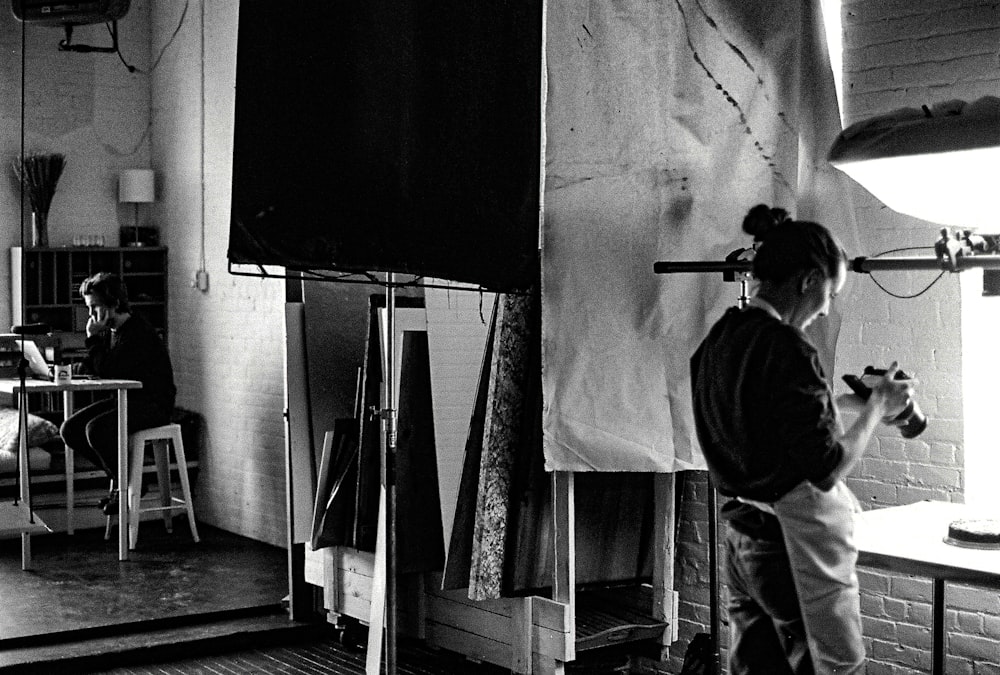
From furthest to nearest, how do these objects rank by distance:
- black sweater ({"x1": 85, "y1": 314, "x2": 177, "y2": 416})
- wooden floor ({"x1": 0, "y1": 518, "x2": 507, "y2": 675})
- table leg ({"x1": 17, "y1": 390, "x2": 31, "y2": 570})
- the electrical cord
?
black sweater ({"x1": 85, "y1": 314, "x2": 177, "y2": 416}) < table leg ({"x1": 17, "y1": 390, "x2": 31, "y2": 570}) < wooden floor ({"x1": 0, "y1": 518, "x2": 507, "y2": 675}) < the electrical cord

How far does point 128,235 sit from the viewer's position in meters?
8.95

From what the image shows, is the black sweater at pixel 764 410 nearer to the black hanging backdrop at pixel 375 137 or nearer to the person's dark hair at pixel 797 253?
the person's dark hair at pixel 797 253

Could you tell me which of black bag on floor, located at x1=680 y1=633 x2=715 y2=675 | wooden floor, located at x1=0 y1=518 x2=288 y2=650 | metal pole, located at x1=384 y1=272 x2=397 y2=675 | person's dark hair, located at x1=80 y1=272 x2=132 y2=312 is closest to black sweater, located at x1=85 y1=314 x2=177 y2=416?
person's dark hair, located at x1=80 y1=272 x2=132 y2=312

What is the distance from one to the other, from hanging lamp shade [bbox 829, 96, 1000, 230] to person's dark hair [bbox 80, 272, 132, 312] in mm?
5279

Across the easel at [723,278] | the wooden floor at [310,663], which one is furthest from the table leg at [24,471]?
the easel at [723,278]

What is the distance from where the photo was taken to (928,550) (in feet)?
9.96

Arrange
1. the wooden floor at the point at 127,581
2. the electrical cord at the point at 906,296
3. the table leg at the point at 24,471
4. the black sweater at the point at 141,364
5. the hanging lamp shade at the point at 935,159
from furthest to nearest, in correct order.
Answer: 1. the black sweater at the point at 141,364
2. the table leg at the point at 24,471
3. the wooden floor at the point at 127,581
4. the electrical cord at the point at 906,296
5. the hanging lamp shade at the point at 935,159

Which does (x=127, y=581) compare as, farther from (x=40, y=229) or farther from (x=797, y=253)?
(x=797, y=253)

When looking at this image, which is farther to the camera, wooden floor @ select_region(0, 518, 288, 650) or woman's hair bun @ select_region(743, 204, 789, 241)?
wooden floor @ select_region(0, 518, 288, 650)

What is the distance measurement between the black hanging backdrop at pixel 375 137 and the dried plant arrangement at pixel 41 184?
6.36 meters

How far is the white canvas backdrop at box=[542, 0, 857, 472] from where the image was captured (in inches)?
155

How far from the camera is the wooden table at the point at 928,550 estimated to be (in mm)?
2881

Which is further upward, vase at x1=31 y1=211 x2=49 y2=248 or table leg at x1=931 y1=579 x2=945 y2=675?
vase at x1=31 y1=211 x2=49 y2=248

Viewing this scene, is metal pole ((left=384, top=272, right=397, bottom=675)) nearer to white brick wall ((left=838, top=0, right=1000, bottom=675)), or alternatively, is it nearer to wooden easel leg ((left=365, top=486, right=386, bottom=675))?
wooden easel leg ((left=365, top=486, right=386, bottom=675))
